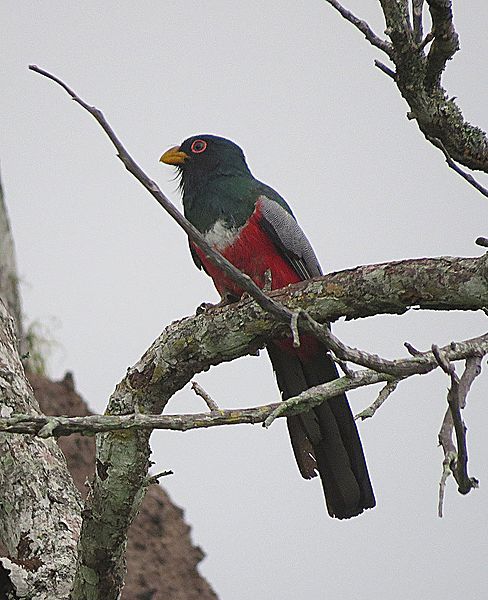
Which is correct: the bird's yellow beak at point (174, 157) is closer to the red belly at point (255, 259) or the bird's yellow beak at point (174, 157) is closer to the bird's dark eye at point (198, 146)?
the bird's dark eye at point (198, 146)

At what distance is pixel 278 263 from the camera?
4406mm

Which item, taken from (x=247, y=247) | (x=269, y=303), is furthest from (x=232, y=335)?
(x=247, y=247)

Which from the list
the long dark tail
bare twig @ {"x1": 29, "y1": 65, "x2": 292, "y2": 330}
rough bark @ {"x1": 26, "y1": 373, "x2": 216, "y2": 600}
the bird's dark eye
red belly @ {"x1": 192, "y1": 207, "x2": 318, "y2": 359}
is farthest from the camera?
rough bark @ {"x1": 26, "y1": 373, "x2": 216, "y2": 600}

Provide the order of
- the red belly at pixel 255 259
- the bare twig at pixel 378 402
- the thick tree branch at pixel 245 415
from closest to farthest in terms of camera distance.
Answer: the thick tree branch at pixel 245 415 < the bare twig at pixel 378 402 < the red belly at pixel 255 259

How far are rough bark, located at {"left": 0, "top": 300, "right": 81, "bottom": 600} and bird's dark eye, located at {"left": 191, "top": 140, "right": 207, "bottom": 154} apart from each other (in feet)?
6.07

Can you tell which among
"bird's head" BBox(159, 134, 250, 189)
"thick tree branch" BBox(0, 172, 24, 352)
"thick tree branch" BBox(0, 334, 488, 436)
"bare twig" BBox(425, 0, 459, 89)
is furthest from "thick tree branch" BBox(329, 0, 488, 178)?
"thick tree branch" BBox(0, 172, 24, 352)

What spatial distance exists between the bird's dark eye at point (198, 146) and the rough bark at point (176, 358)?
207 centimetres

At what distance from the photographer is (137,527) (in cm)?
585

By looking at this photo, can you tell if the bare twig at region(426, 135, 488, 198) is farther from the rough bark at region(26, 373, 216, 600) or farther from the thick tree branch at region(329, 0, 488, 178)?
the rough bark at region(26, 373, 216, 600)

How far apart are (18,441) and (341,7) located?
1881 mm

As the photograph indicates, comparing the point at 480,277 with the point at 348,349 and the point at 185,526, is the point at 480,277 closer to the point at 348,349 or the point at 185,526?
the point at 348,349

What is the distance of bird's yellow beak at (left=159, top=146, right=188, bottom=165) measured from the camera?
5.08m

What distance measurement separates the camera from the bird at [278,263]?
150 inches

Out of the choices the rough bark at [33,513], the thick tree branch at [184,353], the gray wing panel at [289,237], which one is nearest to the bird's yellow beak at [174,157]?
the gray wing panel at [289,237]
